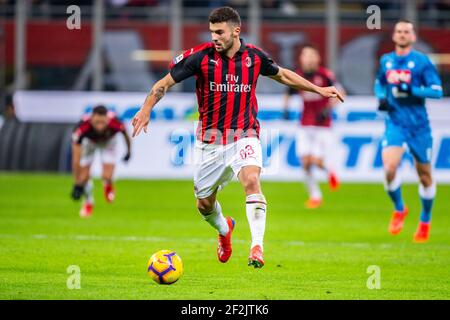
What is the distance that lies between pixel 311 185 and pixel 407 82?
5.32 metres

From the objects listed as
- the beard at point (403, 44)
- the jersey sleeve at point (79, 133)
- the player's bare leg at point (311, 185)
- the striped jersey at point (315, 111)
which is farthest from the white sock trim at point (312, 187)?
the beard at point (403, 44)

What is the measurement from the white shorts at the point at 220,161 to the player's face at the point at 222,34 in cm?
88

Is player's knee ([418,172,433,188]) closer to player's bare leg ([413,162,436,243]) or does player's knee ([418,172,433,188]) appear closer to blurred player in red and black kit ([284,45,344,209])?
player's bare leg ([413,162,436,243])

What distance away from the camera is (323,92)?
9.92 metres

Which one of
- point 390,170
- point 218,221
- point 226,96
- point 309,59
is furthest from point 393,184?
point 309,59

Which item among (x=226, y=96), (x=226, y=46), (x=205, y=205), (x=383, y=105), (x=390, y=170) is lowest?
(x=205, y=205)

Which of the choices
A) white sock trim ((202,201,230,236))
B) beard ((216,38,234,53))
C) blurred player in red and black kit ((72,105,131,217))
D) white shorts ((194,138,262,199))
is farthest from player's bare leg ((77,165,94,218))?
beard ((216,38,234,53))

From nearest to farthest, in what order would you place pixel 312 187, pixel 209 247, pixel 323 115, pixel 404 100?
pixel 209 247 → pixel 404 100 → pixel 312 187 → pixel 323 115

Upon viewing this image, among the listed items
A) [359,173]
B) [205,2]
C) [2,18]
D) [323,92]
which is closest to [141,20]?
[205,2]

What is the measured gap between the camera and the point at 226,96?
978cm

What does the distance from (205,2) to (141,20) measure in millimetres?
1553

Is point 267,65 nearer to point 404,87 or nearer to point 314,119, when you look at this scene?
point 404,87
